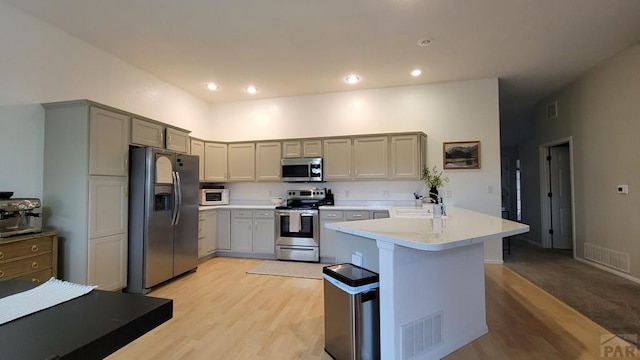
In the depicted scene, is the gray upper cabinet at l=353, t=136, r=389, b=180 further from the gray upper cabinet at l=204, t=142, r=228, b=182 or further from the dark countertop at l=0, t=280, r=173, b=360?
the dark countertop at l=0, t=280, r=173, b=360

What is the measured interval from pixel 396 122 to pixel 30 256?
4743 mm

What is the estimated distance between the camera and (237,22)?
9.88 feet

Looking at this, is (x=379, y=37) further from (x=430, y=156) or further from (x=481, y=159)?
(x=481, y=159)

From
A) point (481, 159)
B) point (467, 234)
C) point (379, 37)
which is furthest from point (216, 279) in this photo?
point (481, 159)

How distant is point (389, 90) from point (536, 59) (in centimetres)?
200

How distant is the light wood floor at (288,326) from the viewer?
7.14 feet

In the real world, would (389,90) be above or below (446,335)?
above

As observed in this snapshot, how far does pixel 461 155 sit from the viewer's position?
4.64m

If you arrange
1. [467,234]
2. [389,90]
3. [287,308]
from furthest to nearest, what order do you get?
[389,90] < [287,308] < [467,234]

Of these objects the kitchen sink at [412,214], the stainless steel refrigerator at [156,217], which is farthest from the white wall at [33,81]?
the kitchen sink at [412,214]

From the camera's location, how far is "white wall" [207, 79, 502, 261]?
457 centimetres

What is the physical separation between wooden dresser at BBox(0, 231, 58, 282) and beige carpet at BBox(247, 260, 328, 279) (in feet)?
7.08

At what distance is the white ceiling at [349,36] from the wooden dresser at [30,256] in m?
2.13

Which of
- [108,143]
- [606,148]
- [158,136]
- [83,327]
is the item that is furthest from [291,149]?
[606,148]
